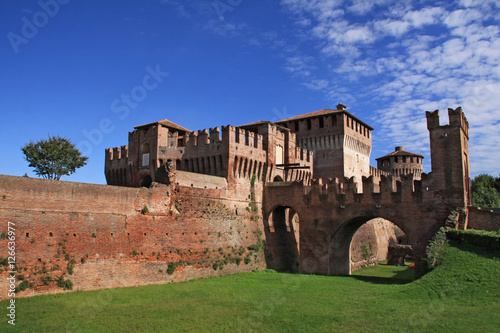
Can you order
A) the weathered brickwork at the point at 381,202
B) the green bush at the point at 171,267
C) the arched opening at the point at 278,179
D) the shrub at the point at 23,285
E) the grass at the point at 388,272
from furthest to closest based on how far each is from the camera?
the arched opening at the point at 278,179
the grass at the point at 388,272
the weathered brickwork at the point at 381,202
the green bush at the point at 171,267
the shrub at the point at 23,285

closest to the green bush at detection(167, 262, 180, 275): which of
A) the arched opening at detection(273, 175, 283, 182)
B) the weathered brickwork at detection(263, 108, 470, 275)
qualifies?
the weathered brickwork at detection(263, 108, 470, 275)

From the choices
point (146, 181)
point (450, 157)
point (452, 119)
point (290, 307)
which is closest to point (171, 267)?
point (290, 307)

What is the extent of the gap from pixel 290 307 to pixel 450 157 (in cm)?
1435

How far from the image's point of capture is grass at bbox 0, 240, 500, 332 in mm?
13388

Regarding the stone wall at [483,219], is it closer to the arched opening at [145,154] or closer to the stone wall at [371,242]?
the stone wall at [371,242]

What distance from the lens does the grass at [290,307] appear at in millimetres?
13388

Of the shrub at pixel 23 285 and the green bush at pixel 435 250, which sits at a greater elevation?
the green bush at pixel 435 250

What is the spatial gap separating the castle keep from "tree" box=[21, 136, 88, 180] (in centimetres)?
679

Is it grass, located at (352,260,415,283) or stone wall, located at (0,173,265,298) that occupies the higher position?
stone wall, located at (0,173,265,298)

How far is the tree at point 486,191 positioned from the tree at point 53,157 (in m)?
45.7

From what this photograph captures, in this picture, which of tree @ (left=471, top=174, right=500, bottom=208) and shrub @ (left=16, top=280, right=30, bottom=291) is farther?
tree @ (left=471, top=174, right=500, bottom=208)

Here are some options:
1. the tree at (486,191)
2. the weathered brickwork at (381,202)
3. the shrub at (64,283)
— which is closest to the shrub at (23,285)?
the shrub at (64,283)

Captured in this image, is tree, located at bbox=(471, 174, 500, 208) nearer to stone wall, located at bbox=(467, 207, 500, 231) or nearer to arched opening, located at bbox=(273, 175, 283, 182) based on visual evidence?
stone wall, located at bbox=(467, 207, 500, 231)

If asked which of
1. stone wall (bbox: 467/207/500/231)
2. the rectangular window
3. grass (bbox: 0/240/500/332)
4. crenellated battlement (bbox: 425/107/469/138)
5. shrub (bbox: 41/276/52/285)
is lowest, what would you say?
grass (bbox: 0/240/500/332)
